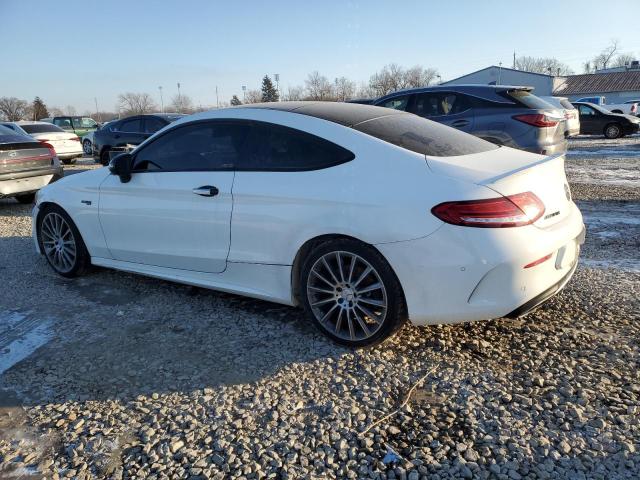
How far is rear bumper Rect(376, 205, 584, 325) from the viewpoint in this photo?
2.66m

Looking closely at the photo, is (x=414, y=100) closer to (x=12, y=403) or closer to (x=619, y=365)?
(x=619, y=365)

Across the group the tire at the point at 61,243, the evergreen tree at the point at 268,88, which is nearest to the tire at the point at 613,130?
the tire at the point at 61,243

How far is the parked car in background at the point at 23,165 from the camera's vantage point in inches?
309

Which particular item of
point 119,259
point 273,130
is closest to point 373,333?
point 273,130

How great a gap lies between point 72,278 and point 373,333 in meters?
3.15

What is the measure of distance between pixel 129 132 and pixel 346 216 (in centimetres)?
1155

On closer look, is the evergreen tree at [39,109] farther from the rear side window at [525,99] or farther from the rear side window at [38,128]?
the rear side window at [525,99]

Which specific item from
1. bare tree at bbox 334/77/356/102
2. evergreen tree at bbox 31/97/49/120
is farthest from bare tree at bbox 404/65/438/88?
evergreen tree at bbox 31/97/49/120

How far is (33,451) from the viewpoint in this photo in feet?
7.69

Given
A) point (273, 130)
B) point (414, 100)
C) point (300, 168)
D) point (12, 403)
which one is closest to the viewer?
point (12, 403)

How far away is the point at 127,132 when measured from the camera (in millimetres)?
13031

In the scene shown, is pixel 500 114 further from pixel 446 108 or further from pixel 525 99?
pixel 446 108

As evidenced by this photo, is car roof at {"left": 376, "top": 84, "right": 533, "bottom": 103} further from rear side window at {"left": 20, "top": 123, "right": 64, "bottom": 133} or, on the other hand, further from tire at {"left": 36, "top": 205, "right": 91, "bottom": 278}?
rear side window at {"left": 20, "top": 123, "right": 64, "bottom": 133}

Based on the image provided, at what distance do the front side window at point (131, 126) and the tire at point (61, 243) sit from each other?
8.45 m
